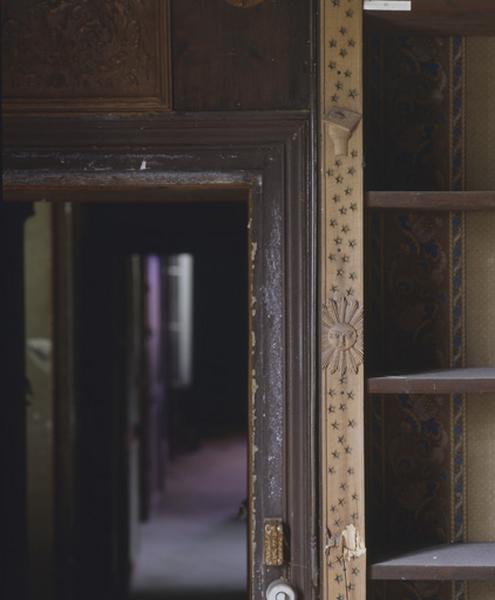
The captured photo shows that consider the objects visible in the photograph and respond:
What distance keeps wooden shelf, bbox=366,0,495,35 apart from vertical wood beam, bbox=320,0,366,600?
90 millimetres

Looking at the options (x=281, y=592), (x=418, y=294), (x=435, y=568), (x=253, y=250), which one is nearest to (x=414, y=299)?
(x=418, y=294)

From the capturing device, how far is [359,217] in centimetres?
179

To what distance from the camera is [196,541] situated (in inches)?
248

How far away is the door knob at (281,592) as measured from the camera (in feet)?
6.11

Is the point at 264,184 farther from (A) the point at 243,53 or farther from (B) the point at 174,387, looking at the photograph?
(B) the point at 174,387

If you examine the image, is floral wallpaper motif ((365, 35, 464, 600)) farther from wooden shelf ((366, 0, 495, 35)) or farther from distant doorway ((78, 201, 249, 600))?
distant doorway ((78, 201, 249, 600))

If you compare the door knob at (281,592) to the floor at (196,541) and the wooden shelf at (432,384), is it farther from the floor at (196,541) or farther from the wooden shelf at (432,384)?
the floor at (196,541)

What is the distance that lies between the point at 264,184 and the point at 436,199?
1.29 feet

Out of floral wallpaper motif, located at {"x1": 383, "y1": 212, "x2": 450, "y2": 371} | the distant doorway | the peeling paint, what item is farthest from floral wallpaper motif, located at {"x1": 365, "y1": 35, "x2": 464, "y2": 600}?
the distant doorway

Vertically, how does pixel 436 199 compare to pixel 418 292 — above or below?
above

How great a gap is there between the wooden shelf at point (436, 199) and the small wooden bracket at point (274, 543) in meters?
0.77

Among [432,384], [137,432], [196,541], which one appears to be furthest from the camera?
[196,541]

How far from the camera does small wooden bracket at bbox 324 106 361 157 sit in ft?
5.85

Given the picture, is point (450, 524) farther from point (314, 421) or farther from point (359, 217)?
point (359, 217)
